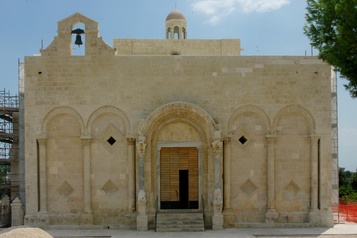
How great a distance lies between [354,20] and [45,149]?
1190 centimetres

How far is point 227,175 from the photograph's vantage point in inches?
657

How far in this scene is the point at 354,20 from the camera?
11523mm

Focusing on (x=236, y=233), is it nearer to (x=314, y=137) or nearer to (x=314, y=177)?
(x=314, y=177)

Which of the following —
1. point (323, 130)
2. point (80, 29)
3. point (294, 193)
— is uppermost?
point (80, 29)

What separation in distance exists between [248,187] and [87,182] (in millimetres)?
6351

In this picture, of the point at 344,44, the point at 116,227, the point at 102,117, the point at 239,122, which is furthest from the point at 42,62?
the point at 344,44

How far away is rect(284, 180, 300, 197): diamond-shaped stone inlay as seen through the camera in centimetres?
1694

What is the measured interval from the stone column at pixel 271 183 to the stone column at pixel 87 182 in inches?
274

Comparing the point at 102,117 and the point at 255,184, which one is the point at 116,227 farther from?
the point at 255,184

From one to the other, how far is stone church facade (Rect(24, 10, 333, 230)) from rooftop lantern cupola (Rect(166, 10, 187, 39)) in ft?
25.5

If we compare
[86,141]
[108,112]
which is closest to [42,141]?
[86,141]

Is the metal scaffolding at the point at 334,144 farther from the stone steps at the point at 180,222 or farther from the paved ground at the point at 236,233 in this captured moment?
the stone steps at the point at 180,222

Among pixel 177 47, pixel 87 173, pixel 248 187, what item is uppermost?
pixel 177 47

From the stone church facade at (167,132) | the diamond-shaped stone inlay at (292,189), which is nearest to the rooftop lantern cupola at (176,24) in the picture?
the stone church facade at (167,132)
